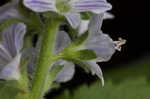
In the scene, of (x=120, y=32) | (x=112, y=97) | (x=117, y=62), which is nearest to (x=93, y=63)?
(x=112, y=97)

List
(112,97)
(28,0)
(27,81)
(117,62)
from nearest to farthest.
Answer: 1. (28,0)
2. (27,81)
3. (112,97)
4. (117,62)

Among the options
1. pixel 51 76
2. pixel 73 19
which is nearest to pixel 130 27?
pixel 51 76

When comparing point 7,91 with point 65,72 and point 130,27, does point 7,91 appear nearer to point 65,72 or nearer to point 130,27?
point 65,72

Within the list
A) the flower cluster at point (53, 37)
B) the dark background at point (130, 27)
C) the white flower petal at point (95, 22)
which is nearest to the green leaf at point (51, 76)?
the flower cluster at point (53, 37)

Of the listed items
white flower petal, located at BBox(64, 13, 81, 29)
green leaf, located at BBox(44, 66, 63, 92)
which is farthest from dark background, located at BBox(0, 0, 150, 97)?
white flower petal, located at BBox(64, 13, 81, 29)

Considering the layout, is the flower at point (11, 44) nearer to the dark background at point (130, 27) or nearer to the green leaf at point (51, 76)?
the green leaf at point (51, 76)

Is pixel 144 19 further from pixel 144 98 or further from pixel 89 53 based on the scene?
pixel 89 53

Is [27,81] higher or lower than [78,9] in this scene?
lower
